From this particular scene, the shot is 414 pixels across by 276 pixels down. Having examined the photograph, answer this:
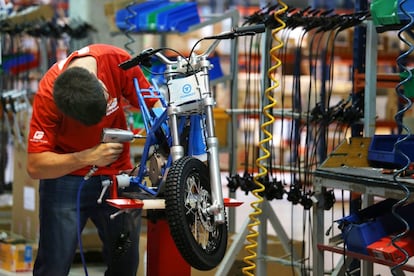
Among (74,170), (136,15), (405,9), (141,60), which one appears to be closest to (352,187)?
(405,9)

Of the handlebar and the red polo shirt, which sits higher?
the handlebar

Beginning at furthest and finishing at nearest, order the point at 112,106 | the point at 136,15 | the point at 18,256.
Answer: the point at 136,15 → the point at 18,256 → the point at 112,106

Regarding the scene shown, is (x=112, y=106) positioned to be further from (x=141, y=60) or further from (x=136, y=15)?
(x=136, y=15)

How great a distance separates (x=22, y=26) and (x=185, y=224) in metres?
4.27

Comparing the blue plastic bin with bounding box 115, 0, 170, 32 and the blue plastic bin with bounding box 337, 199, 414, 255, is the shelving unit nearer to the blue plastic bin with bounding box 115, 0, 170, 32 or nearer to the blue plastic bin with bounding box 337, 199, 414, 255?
the blue plastic bin with bounding box 337, 199, 414, 255

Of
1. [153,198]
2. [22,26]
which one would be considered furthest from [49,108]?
[22,26]

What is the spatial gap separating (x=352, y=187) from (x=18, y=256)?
2896 millimetres

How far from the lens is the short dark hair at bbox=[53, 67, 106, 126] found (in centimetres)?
317

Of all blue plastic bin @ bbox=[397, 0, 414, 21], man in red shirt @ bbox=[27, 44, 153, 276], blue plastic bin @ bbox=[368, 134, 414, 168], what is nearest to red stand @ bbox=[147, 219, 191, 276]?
man in red shirt @ bbox=[27, 44, 153, 276]

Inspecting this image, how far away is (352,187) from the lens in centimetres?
360

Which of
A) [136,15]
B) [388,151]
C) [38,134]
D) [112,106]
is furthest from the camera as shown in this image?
[136,15]

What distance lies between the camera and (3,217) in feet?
23.5

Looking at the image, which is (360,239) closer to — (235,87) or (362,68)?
(362,68)

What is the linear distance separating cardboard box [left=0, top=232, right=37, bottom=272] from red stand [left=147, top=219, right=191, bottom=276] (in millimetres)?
2467
